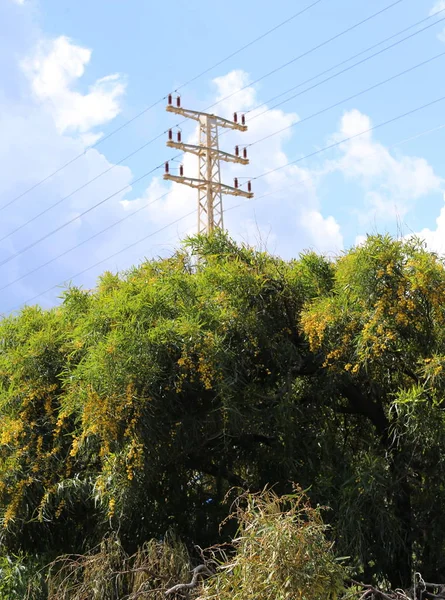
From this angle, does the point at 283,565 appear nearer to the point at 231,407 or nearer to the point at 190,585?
the point at 190,585

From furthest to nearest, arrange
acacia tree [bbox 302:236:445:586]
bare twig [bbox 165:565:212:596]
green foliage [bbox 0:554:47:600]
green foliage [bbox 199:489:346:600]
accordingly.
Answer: green foliage [bbox 0:554:47:600] < acacia tree [bbox 302:236:445:586] < bare twig [bbox 165:565:212:596] < green foliage [bbox 199:489:346:600]

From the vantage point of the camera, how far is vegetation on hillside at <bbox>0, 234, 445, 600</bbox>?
16.2 feet

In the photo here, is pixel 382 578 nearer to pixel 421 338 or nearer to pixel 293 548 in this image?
pixel 421 338

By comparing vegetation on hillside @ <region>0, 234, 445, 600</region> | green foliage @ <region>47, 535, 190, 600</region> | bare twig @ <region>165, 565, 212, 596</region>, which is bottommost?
bare twig @ <region>165, 565, 212, 596</region>

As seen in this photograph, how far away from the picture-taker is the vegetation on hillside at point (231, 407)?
4.94 metres

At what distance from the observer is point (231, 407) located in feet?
16.3

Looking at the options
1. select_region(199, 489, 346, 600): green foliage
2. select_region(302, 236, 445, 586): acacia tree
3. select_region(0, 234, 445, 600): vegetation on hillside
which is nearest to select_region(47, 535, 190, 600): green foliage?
select_region(0, 234, 445, 600): vegetation on hillside

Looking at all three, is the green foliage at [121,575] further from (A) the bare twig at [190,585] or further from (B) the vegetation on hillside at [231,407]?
(A) the bare twig at [190,585]

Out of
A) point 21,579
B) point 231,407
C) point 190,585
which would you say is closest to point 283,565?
point 190,585

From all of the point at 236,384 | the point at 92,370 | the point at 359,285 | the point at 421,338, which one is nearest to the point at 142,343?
the point at 92,370

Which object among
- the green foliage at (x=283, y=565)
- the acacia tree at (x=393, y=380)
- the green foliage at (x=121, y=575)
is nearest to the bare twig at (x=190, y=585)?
the green foliage at (x=121, y=575)

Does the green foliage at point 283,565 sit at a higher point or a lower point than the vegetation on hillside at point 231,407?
lower

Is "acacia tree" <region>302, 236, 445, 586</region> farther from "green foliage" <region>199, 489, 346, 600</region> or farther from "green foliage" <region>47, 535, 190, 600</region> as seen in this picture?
"green foliage" <region>199, 489, 346, 600</region>

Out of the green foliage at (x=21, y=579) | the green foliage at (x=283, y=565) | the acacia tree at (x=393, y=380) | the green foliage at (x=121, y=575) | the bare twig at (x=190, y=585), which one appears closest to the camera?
the green foliage at (x=283, y=565)
